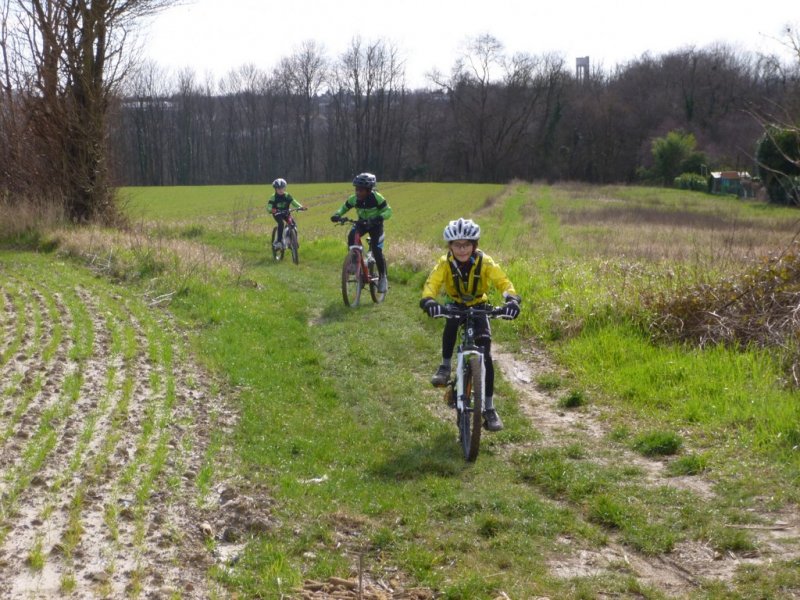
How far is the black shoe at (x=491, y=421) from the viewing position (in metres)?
6.36

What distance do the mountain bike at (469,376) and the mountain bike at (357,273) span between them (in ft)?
18.9

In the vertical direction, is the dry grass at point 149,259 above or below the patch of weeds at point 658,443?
above

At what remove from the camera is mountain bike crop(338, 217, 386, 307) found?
1210 centimetres

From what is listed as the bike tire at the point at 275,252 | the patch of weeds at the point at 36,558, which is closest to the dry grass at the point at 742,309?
the patch of weeds at the point at 36,558

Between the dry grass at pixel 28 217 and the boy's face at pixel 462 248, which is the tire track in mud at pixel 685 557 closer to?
the boy's face at pixel 462 248

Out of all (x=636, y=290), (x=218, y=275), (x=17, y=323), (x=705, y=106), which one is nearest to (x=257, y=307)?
(x=218, y=275)

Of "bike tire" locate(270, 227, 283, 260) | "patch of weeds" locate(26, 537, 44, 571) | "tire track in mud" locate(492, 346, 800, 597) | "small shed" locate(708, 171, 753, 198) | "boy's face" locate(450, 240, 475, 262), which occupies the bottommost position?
"tire track in mud" locate(492, 346, 800, 597)

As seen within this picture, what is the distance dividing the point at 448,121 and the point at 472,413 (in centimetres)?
8793

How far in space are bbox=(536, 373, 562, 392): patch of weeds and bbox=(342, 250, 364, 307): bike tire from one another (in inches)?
177

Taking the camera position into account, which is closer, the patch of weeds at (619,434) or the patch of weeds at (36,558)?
the patch of weeds at (36,558)

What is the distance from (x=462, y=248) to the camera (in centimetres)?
649

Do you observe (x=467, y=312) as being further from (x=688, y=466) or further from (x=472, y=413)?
(x=688, y=466)

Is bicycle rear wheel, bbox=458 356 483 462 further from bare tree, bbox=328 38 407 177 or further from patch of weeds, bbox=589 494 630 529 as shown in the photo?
bare tree, bbox=328 38 407 177

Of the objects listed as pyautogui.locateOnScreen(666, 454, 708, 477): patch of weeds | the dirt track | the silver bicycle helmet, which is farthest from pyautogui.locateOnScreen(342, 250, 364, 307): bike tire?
pyautogui.locateOnScreen(666, 454, 708, 477): patch of weeds
